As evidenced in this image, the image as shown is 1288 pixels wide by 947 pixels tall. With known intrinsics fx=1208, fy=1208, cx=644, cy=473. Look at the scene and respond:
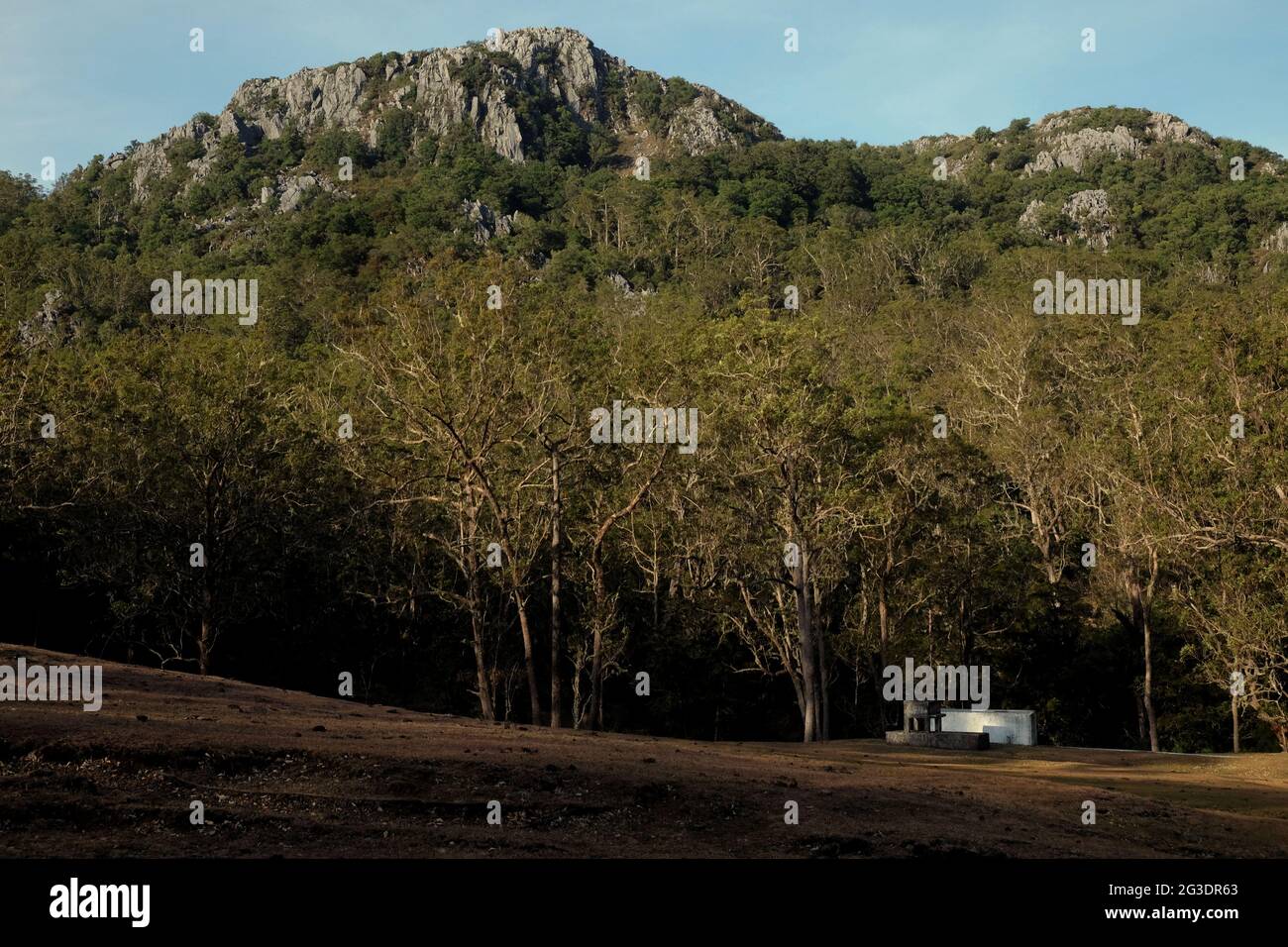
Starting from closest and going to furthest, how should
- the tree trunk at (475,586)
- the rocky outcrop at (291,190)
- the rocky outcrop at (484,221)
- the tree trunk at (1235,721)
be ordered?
the tree trunk at (475,586)
the tree trunk at (1235,721)
the rocky outcrop at (484,221)
the rocky outcrop at (291,190)

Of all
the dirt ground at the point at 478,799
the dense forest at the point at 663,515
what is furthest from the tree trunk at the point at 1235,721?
the dirt ground at the point at 478,799

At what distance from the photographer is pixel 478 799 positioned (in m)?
18.2

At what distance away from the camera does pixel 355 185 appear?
7244 inches

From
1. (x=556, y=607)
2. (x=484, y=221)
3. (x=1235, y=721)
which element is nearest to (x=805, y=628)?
(x=556, y=607)

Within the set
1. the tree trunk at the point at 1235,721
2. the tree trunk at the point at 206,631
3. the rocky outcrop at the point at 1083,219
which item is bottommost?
the tree trunk at the point at 1235,721

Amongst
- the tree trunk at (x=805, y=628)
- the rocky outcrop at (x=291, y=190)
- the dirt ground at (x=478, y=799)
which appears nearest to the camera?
the dirt ground at (x=478, y=799)

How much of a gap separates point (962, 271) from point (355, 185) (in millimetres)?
101346

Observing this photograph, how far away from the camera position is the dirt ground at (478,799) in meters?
15.6

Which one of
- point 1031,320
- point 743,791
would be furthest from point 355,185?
point 743,791

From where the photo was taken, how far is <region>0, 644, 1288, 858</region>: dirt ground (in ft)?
51.1

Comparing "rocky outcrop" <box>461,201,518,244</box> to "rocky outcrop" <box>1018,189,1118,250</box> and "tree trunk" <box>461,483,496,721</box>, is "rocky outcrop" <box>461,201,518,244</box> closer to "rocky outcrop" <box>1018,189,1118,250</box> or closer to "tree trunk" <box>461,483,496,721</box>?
"rocky outcrop" <box>1018,189,1118,250</box>

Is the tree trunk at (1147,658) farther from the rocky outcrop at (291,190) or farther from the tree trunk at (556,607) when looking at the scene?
the rocky outcrop at (291,190)

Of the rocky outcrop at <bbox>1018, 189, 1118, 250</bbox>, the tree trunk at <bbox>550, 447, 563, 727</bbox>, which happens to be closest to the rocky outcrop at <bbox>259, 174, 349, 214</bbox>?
the rocky outcrop at <bbox>1018, 189, 1118, 250</bbox>

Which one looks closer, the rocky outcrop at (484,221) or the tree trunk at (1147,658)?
the tree trunk at (1147,658)
